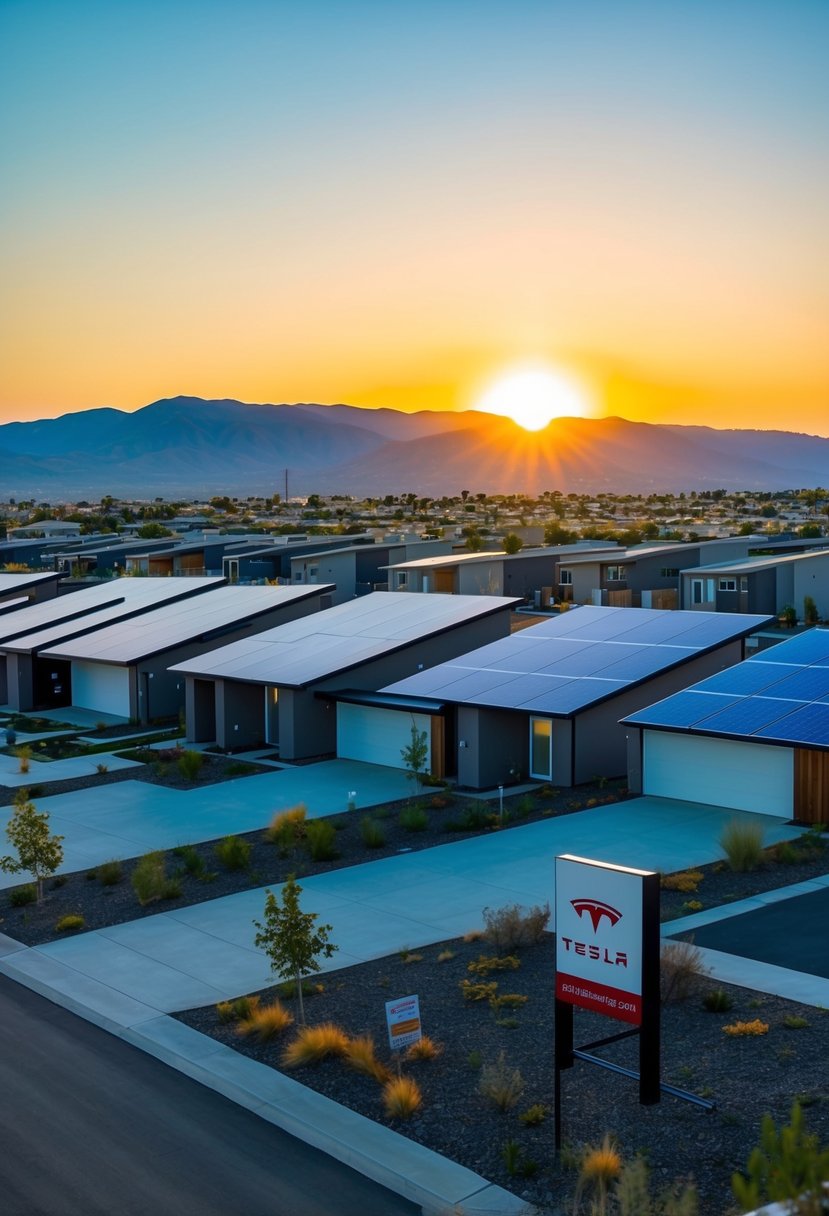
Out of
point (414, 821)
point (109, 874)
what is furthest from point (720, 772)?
point (109, 874)

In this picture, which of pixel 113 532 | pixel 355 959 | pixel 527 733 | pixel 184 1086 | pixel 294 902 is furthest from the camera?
pixel 113 532

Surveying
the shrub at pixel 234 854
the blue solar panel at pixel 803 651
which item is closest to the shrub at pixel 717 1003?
the shrub at pixel 234 854

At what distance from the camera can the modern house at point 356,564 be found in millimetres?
67188

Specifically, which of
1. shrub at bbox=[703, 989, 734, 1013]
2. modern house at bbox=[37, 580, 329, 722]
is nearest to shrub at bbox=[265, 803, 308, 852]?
shrub at bbox=[703, 989, 734, 1013]

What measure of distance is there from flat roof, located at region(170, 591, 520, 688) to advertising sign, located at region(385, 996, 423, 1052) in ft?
66.0

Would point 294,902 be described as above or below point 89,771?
above

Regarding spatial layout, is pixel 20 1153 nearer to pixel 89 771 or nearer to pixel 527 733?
pixel 527 733

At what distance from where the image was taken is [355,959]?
1834 cm

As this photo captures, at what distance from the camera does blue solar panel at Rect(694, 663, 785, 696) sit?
1115 inches

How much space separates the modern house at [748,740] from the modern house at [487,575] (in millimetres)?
33409

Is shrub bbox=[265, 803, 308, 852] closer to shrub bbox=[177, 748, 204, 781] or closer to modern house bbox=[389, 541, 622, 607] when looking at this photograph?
shrub bbox=[177, 748, 204, 781]

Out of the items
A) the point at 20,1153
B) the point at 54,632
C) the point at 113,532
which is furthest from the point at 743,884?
the point at 113,532

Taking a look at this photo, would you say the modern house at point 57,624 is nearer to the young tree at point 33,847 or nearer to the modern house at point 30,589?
the modern house at point 30,589

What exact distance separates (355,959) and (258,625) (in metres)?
26.1
